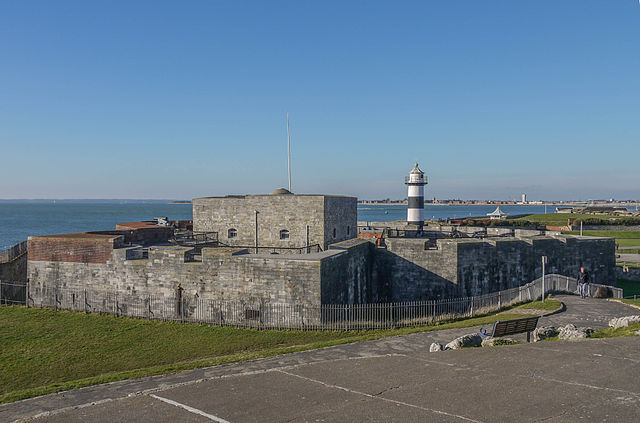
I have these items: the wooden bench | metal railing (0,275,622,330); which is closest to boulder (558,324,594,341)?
the wooden bench

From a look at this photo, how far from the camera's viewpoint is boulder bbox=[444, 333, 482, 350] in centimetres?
1155

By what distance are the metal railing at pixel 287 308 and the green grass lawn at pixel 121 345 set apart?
617 millimetres

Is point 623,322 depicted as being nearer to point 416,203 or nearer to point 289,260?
point 289,260

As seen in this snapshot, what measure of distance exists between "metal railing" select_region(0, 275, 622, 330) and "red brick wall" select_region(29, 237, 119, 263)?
1.50m

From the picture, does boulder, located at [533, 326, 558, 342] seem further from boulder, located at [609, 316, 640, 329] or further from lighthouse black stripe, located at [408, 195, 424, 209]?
lighthouse black stripe, located at [408, 195, 424, 209]

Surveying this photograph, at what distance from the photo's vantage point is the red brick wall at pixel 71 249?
21.5 meters

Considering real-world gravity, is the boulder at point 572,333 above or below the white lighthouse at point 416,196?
below

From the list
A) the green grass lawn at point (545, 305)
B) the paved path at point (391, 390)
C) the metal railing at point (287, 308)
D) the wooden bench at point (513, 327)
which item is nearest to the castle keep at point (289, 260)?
the metal railing at point (287, 308)

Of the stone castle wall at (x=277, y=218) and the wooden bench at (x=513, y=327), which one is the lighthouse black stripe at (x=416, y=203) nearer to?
the stone castle wall at (x=277, y=218)

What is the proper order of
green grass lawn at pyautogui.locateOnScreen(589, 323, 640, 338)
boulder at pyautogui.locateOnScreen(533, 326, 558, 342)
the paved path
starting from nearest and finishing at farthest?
the paved path → green grass lawn at pyautogui.locateOnScreen(589, 323, 640, 338) → boulder at pyautogui.locateOnScreen(533, 326, 558, 342)

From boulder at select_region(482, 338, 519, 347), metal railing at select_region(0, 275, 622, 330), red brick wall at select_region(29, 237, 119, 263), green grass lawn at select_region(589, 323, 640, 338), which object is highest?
red brick wall at select_region(29, 237, 119, 263)

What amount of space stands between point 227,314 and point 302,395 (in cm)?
1090

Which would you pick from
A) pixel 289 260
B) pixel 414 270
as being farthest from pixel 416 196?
pixel 289 260

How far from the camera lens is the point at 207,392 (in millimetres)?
9102
